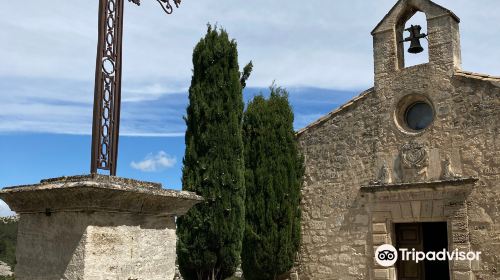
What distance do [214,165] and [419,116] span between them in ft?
13.8

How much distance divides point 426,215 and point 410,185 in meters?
0.62

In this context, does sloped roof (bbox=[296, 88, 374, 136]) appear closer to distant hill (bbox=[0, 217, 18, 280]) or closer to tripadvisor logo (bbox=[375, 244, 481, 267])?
tripadvisor logo (bbox=[375, 244, 481, 267])

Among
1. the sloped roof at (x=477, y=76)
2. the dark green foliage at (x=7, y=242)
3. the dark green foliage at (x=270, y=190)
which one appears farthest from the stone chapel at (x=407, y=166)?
the dark green foliage at (x=7, y=242)

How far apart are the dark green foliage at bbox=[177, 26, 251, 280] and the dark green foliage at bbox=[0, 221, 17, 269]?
19333 mm

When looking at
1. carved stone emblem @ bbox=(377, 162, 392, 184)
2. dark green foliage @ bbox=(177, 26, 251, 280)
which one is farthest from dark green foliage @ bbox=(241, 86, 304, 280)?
dark green foliage @ bbox=(177, 26, 251, 280)

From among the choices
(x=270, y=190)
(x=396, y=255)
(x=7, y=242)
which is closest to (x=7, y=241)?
(x=7, y=242)

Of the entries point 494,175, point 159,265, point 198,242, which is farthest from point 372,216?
point 159,265

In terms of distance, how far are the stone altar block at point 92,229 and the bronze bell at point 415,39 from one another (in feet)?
25.8

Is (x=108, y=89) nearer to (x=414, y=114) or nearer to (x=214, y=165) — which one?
(x=214, y=165)

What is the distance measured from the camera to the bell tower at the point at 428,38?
9141mm

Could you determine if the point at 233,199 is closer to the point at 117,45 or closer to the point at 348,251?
the point at 348,251

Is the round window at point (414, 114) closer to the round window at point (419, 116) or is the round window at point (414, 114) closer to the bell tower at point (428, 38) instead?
the round window at point (419, 116)

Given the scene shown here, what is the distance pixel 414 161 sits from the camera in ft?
30.1

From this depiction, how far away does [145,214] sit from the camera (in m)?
2.68
